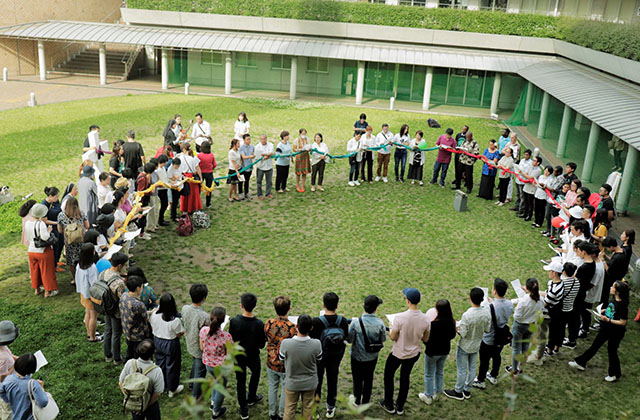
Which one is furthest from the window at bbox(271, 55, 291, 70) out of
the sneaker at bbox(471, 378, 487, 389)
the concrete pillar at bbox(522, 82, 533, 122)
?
the sneaker at bbox(471, 378, 487, 389)

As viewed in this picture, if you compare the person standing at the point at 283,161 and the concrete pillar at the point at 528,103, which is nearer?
the person standing at the point at 283,161

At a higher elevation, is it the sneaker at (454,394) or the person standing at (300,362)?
the person standing at (300,362)

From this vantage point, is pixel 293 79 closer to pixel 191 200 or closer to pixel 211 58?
pixel 211 58

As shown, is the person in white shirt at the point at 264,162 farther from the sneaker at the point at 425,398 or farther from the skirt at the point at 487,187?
the sneaker at the point at 425,398

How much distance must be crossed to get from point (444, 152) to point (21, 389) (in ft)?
44.0

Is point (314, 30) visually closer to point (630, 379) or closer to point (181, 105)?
point (181, 105)

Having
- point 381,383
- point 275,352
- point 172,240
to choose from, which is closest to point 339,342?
point 275,352

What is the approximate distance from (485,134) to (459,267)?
14896 millimetres

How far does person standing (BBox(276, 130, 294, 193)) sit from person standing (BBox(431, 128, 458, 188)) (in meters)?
4.69

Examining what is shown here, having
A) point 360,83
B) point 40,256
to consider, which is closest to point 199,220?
point 40,256

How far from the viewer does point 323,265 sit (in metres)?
11.8

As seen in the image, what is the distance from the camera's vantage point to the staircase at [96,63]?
1438 inches

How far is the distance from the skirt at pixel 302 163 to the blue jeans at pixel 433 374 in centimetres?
905

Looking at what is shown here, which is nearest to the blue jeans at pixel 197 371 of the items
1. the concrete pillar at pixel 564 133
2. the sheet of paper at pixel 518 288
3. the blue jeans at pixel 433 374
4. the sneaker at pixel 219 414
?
the sneaker at pixel 219 414
